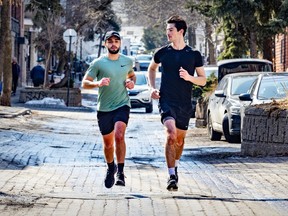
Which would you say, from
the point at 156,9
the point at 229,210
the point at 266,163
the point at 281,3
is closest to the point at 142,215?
the point at 229,210

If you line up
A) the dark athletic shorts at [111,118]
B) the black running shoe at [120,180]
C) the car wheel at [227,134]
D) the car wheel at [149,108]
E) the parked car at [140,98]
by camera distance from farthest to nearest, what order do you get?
1. the car wheel at [149,108]
2. the parked car at [140,98]
3. the car wheel at [227,134]
4. the dark athletic shorts at [111,118]
5. the black running shoe at [120,180]

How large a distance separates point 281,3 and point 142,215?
21.3 metres

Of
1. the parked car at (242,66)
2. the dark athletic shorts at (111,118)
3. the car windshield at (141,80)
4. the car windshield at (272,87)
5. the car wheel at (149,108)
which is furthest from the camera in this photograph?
the car windshield at (141,80)

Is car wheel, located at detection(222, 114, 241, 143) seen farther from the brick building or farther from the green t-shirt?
the brick building

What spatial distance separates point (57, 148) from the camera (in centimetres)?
1825

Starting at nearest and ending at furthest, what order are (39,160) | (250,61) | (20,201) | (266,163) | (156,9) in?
(20,201) < (266,163) < (39,160) < (250,61) < (156,9)

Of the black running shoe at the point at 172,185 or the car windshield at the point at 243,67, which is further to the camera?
the car windshield at the point at 243,67

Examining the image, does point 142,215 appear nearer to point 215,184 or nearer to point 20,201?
point 20,201

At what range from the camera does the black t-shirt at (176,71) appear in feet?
36.3

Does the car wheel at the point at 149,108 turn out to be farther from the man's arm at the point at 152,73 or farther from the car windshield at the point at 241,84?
the man's arm at the point at 152,73

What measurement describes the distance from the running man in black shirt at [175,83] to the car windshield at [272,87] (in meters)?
7.09

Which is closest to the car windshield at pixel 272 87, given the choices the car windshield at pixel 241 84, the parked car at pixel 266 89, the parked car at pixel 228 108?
the parked car at pixel 266 89

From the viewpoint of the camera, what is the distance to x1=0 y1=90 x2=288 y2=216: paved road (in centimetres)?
949

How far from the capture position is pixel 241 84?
20.7 meters
